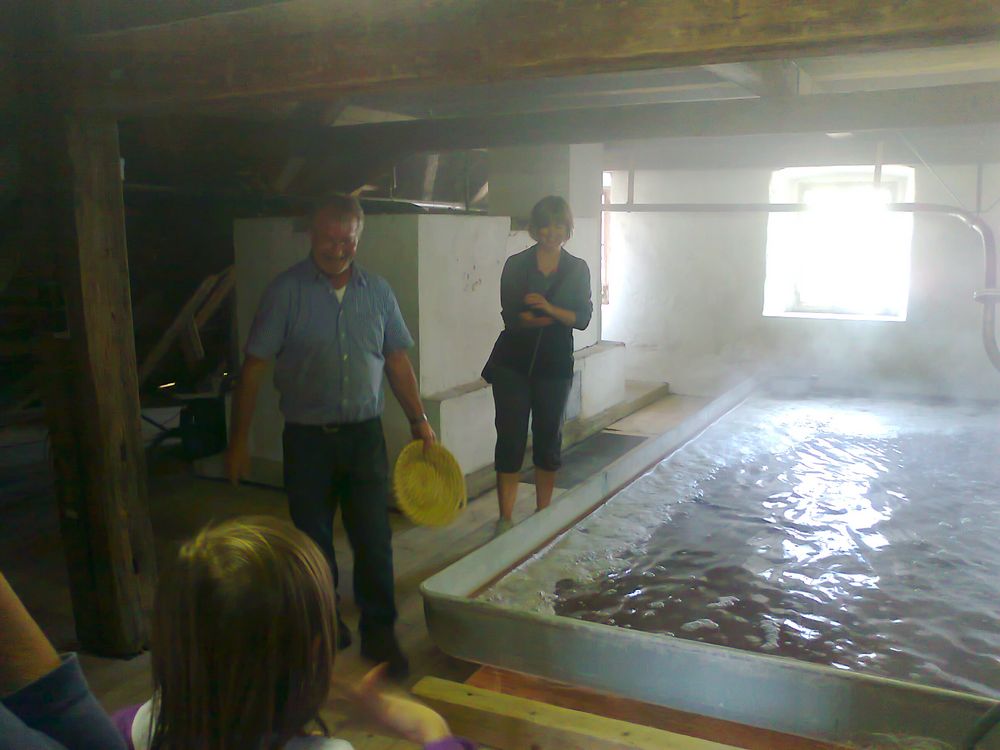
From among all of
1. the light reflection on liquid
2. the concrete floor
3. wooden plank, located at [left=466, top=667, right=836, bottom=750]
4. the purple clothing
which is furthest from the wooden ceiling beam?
the purple clothing

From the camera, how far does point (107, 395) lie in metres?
2.53

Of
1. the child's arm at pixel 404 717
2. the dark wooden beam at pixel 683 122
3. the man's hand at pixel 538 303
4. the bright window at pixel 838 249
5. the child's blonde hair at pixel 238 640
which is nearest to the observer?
the child's blonde hair at pixel 238 640

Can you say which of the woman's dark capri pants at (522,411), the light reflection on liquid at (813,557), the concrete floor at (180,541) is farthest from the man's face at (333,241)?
the light reflection on liquid at (813,557)

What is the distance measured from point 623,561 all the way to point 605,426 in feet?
9.88

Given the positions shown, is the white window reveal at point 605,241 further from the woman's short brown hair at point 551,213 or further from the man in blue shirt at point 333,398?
the man in blue shirt at point 333,398

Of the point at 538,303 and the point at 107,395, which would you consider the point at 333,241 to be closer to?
the point at 107,395

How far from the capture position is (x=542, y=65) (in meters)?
2.00

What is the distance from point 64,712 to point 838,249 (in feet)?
23.3

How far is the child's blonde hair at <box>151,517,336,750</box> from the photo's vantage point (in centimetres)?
87

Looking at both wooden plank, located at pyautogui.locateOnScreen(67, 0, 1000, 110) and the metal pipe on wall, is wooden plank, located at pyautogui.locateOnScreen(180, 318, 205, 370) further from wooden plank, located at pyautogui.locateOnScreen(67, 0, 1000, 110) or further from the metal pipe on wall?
the metal pipe on wall

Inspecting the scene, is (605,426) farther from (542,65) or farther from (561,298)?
(542,65)

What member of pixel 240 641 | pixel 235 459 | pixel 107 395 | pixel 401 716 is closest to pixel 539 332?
pixel 235 459

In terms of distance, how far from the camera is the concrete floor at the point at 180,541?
99.7 inches

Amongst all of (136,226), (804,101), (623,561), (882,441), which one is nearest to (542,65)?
(623,561)
